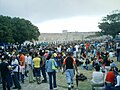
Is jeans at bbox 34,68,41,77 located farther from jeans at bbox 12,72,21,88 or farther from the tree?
the tree

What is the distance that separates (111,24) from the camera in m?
117

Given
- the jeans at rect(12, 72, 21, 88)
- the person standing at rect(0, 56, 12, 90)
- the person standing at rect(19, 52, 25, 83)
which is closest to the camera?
the person standing at rect(0, 56, 12, 90)

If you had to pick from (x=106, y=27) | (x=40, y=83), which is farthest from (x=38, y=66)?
(x=106, y=27)

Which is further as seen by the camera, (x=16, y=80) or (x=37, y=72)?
(x=37, y=72)

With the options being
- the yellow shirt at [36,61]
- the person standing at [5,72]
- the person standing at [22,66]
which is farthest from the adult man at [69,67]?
the person standing at [22,66]

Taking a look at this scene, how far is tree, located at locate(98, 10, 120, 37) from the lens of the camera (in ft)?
377

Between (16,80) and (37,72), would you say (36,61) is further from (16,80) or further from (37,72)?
(16,80)

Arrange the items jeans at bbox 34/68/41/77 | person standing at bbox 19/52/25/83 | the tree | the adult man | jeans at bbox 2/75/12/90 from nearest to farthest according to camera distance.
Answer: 1. the adult man
2. jeans at bbox 2/75/12/90
3. jeans at bbox 34/68/41/77
4. person standing at bbox 19/52/25/83
5. the tree

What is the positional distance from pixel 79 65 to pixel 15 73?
48.0 ft

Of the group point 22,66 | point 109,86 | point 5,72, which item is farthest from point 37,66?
point 109,86

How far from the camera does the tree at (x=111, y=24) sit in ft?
377

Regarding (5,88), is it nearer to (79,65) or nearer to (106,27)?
(79,65)

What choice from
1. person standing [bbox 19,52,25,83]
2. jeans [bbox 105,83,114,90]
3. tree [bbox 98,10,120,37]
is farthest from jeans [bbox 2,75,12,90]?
tree [bbox 98,10,120,37]

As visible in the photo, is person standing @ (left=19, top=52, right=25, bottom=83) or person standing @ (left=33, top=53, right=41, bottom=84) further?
person standing @ (left=19, top=52, right=25, bottom=83)
